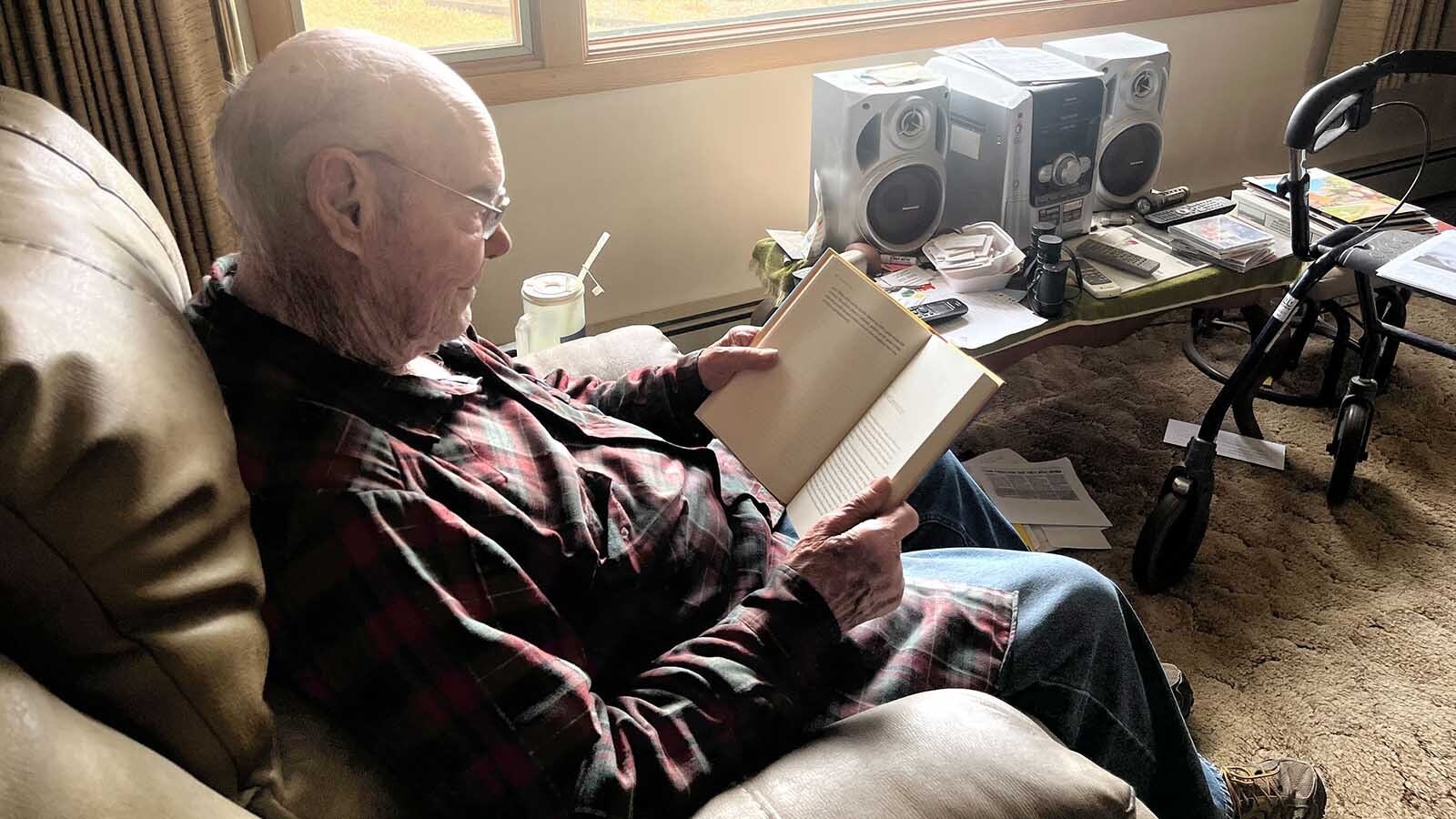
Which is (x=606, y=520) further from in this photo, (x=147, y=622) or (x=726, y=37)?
(x=726, y=37)

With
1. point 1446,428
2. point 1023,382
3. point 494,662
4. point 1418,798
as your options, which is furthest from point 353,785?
point 1446,428

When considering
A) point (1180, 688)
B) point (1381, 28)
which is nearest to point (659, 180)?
point (1180, 688)

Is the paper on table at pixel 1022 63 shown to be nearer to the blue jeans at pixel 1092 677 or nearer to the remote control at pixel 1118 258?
the remote control at pixel 1118 258

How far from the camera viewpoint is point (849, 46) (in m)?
2.58

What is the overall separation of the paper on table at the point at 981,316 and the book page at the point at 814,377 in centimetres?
57

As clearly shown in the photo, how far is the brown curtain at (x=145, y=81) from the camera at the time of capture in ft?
5.36

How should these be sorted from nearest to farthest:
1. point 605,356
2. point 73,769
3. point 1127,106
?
point 73,769
point 605,356
point 1127,106

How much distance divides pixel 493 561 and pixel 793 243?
59.1 inches

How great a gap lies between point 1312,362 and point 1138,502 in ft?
2.97

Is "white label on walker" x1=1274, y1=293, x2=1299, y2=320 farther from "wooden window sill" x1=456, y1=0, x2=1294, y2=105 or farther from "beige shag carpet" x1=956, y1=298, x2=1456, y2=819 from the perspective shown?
"wooden window sill" x1=456, y1=0, x2=1294, y2=105

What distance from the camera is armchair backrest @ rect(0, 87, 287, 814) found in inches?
26.8

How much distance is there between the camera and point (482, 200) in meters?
1.05

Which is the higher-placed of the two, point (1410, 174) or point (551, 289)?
point (551, 289)

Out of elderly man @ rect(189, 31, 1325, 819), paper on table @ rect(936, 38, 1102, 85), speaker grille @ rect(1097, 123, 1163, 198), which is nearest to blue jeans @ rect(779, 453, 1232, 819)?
elderly man @ rect(189, 31, 1325, 819)
